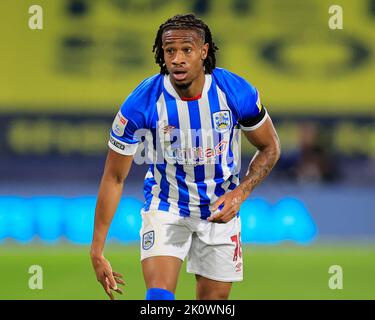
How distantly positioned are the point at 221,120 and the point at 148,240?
0.86 metres

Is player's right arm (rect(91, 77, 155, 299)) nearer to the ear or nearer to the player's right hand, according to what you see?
the player's right hand

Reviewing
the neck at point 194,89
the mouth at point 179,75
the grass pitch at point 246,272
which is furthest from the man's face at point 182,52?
the grass pitch at point 246,272

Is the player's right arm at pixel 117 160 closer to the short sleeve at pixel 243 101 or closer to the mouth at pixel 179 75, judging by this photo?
the mouth at pixel 179 75

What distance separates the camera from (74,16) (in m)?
14.4

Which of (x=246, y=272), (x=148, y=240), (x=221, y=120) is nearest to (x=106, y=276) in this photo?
(x=148, y=240)

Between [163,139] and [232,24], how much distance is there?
8.63 meters

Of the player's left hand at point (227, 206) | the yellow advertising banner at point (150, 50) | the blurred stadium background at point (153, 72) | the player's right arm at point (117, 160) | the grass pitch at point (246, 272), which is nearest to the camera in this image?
the player's left hand at point (227, 206)

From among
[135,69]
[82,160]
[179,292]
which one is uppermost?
[135,69]

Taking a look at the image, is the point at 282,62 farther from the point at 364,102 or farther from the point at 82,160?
the point at 82,160

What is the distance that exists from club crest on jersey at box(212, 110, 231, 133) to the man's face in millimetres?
297

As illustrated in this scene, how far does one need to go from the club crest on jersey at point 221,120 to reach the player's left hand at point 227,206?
0.43 meters

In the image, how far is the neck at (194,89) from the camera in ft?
19.9
